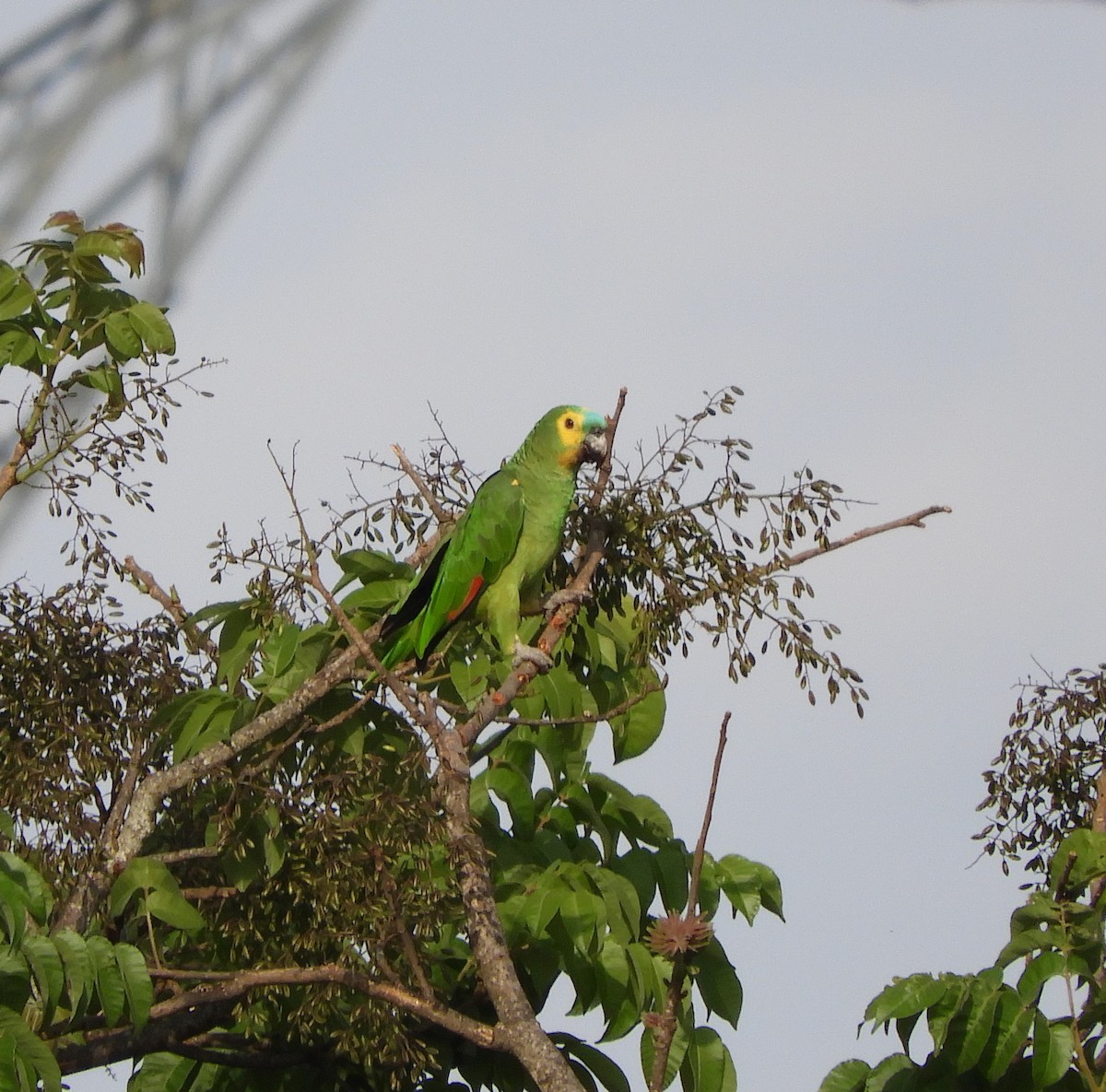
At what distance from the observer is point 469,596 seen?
5273 millimetres

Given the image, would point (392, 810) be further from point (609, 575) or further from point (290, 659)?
point (609, 575)

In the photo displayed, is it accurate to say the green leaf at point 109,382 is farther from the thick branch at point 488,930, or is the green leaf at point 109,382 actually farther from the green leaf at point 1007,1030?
the green leaf at point 1007,1030

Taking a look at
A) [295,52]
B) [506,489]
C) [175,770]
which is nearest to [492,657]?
[506,489]

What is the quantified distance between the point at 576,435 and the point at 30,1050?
3.06 metres

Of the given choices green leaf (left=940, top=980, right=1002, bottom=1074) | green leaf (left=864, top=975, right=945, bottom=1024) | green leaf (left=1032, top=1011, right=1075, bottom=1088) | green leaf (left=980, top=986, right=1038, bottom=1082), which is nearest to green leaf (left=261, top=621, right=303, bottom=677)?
green leaf (left=864, top=975, right=945, bottom=1024)

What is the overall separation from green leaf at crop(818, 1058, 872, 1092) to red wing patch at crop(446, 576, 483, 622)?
1.94 meters

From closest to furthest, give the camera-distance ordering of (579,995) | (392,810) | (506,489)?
(392,810) < (579,995) < (506,489)

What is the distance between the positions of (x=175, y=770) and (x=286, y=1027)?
0.89m

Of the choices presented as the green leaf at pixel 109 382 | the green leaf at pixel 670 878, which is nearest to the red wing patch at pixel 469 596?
the green leaf at pixel 670 878

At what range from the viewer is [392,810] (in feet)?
13.4

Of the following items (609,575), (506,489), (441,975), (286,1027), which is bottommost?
(286,1027)

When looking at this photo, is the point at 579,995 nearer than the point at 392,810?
No

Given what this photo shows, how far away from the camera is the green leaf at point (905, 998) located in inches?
154

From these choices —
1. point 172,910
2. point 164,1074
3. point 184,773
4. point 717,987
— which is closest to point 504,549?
point 184,773
